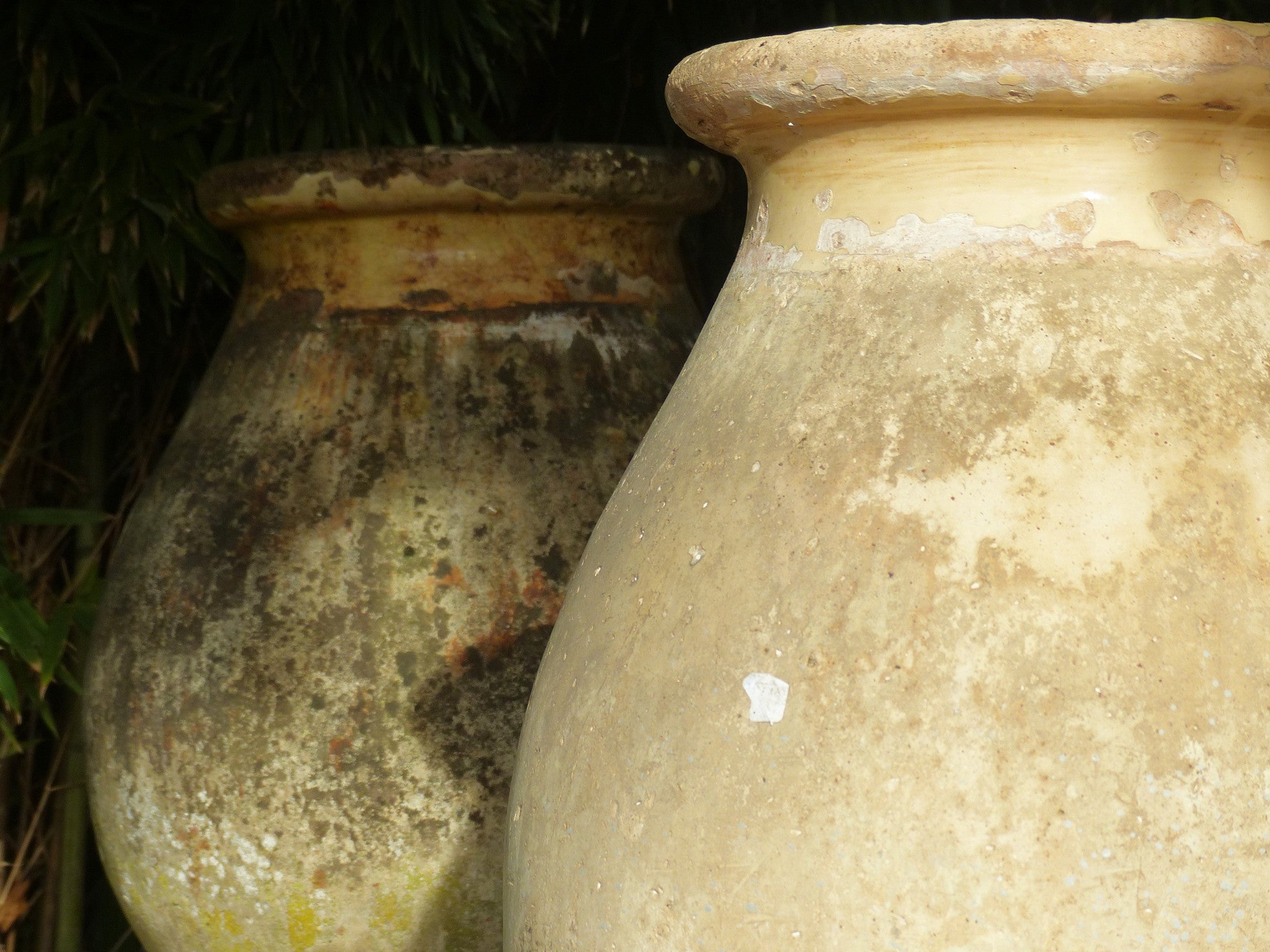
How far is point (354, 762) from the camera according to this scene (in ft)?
4.27

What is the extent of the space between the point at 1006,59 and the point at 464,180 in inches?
26.5

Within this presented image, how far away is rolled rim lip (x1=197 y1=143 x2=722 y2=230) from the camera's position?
1363mm

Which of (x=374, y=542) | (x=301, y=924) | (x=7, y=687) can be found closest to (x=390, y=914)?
(x=301, y=924)

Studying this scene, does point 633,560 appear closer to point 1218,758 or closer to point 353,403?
point 1218,758

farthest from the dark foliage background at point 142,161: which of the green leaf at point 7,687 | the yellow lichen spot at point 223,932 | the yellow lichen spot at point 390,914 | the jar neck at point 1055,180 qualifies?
the jar neck at point 1055,180

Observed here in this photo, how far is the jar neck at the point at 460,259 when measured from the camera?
55.6 inches

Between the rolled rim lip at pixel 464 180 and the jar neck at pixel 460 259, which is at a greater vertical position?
the rolled rim lip at pixel 464 180

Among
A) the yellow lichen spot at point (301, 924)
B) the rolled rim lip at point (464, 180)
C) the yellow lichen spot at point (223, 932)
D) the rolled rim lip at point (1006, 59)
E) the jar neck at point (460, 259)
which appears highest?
the rolled rim lip at point (1006, 59)

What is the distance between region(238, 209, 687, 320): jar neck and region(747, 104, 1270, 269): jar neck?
1.94ft

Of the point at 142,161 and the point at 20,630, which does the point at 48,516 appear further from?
the point at 142,161

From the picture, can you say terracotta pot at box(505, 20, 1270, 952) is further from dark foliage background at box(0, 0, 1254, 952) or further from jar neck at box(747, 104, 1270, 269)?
dark foliage background at box(0, 0, 1254, 952)

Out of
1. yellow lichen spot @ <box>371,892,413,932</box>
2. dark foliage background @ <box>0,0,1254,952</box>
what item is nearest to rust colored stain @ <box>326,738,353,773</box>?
yellow lichen spot @ <box>371,892,413,932</box>

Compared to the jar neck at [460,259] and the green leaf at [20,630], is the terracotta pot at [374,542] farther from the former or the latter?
the green leaf at [20,630]

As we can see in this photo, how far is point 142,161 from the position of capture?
1.80 m
